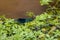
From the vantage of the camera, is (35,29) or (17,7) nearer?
(35,29)

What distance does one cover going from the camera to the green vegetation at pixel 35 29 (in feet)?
5.91

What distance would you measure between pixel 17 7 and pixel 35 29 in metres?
0.56

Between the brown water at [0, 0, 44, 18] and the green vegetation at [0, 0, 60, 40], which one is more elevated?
the brown water at [0, 0, 44, 18]

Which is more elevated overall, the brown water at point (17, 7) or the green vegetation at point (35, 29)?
the brown water at point (17, 7)

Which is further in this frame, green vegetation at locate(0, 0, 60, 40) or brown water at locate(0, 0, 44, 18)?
brown water at locate(0, 0, 44, 18)

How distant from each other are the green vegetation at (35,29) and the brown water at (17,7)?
0.29 meters

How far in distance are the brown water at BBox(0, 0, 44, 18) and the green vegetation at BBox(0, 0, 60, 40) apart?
0.29 m

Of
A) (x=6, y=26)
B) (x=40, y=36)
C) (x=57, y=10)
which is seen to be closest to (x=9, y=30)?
(x=6, y=26)

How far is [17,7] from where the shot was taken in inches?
96.3

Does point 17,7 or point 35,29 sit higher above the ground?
point 17,7

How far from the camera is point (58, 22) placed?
2.07 metres

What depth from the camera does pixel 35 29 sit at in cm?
199

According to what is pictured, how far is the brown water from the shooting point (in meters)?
2.43

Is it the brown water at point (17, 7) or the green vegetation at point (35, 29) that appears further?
the brown water at point (17, 7)
